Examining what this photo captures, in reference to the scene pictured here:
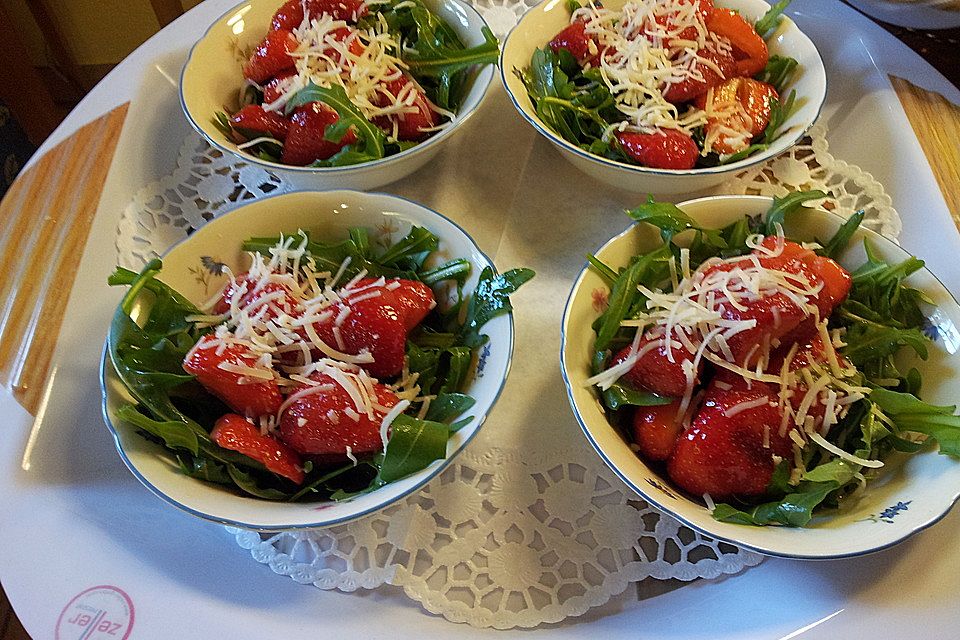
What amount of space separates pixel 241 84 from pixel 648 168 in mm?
796

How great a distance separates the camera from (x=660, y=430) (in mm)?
876

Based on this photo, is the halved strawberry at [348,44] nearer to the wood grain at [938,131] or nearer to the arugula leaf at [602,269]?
the arugula leaf at [602,269]

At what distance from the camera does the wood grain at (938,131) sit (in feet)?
3.69

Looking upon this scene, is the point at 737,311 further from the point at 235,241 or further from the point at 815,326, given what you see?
the point at 235,241

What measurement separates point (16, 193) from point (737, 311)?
1214 mm

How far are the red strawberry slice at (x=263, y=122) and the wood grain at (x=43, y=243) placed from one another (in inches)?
10.6

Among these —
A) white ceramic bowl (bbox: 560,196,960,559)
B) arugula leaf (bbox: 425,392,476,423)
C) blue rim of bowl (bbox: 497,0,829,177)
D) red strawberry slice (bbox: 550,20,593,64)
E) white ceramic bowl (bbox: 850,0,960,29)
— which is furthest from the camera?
red strawberry slice (bbox: 550,20,593,64)

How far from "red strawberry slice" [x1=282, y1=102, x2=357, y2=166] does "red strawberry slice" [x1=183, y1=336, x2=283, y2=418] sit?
435mm

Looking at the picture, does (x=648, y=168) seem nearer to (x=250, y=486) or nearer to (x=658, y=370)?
(x=658, y=370)

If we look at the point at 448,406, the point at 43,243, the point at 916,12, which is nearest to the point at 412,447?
the point at 448,406

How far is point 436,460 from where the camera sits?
0.81 meters

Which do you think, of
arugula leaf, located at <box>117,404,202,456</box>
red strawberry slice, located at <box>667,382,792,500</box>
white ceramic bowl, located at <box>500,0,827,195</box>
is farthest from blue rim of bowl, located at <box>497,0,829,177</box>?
arugula leaf, located at <box>117,404,202,456</box>

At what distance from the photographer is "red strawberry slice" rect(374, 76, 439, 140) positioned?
48.4 inches

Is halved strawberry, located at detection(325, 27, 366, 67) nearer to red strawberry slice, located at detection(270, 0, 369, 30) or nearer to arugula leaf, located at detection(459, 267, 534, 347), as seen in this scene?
red strawberry slice, located at detection(270, 0, 369, 30)
